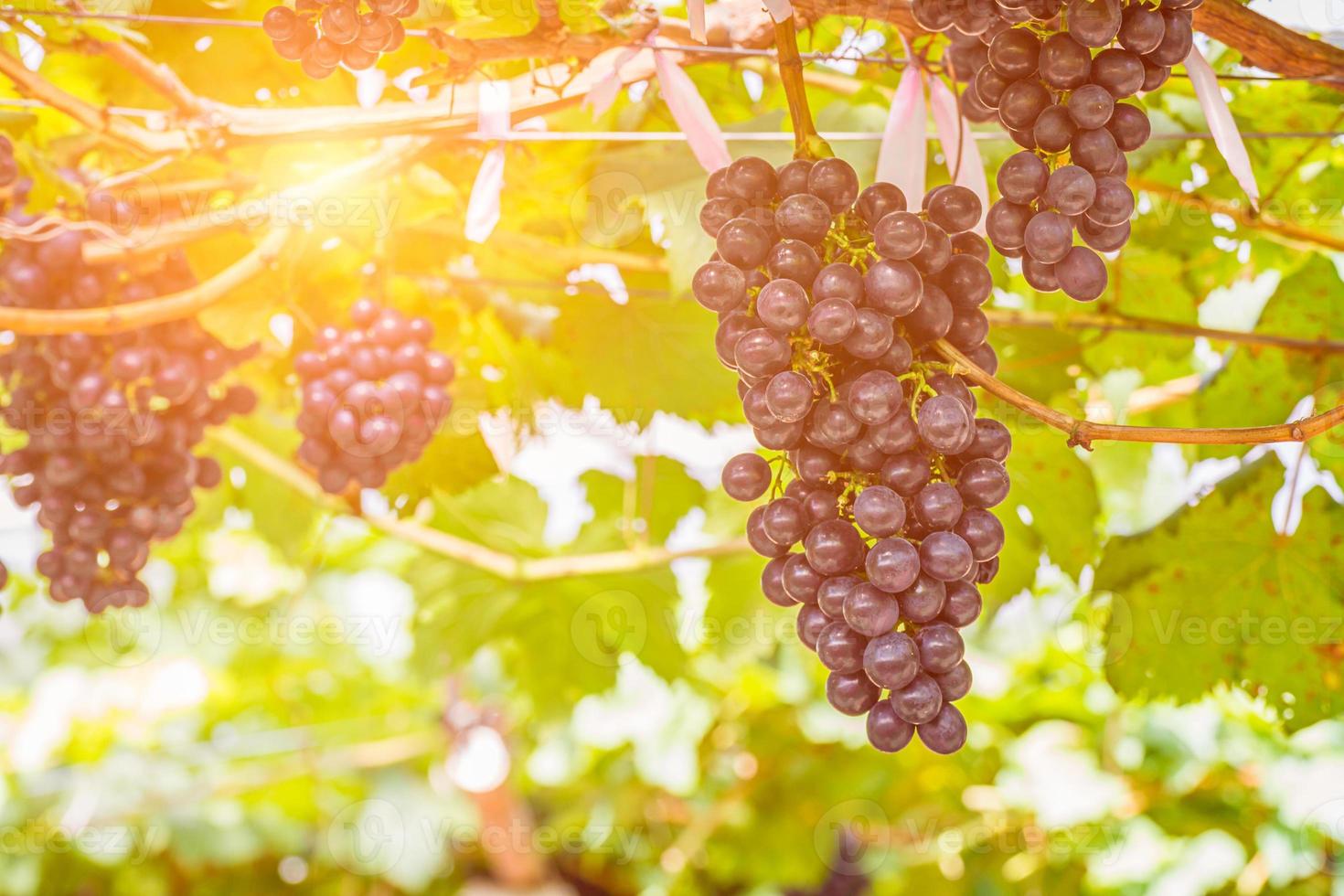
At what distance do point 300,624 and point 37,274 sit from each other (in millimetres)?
2077

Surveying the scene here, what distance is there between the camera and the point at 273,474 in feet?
6.25

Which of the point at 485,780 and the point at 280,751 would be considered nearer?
the point at 485,780

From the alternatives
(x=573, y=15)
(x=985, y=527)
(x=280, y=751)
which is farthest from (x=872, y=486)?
(x=280, y=751)

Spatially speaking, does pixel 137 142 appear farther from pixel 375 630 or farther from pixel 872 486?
pixel 375 630

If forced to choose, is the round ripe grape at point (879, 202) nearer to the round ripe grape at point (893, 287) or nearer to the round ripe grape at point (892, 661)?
the round ripe grape at point (893, 287)

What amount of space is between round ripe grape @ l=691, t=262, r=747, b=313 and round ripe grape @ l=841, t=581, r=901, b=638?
205mm

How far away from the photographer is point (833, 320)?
1.94 feet

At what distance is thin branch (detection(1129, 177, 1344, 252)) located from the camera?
124cm

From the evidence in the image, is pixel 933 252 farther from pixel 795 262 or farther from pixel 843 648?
pixel 843 648

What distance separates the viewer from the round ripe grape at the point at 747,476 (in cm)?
68

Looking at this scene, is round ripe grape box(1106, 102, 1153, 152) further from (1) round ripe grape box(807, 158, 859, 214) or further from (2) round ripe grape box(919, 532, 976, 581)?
(2) round ripe grape box(919, 532, 976, 581)

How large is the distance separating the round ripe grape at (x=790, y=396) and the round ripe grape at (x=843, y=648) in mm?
137
